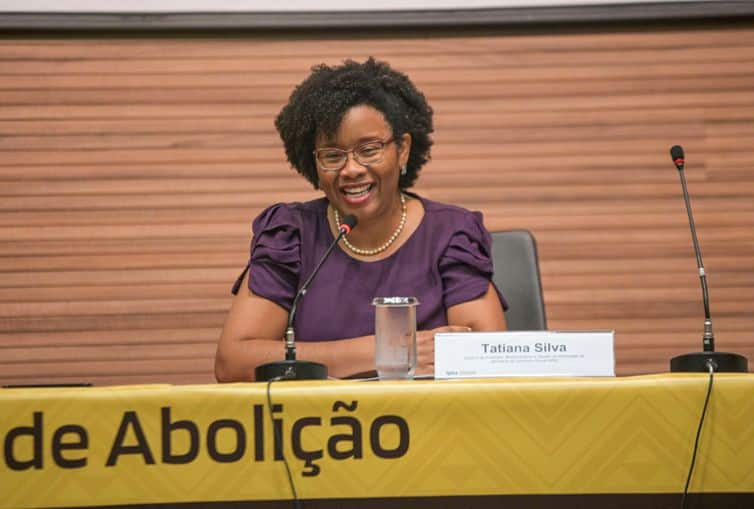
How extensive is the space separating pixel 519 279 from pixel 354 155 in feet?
1.84

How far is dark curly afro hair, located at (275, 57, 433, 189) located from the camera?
7.55 ft

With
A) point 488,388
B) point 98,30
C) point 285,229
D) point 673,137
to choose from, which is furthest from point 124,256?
point 488,388

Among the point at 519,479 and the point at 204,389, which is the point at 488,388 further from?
the point at 204,389

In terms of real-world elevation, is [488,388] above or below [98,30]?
below

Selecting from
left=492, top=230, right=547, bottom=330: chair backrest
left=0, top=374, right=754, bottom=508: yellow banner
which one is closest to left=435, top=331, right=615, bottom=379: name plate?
left=0, top=374, right=754, bottom=508: yellow banner

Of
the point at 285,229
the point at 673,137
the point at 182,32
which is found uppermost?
the point at 182,32

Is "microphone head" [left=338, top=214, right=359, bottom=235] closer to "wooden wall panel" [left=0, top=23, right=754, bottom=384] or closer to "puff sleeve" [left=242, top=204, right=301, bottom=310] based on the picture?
"puff sleeve" [left=242, top=204, right=301, bottom=310]

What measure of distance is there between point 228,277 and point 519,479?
2050mm

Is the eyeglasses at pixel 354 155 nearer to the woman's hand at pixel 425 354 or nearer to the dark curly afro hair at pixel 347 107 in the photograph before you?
the dark curly afro hair at pixel 347 107

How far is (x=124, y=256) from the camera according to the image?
125 inches

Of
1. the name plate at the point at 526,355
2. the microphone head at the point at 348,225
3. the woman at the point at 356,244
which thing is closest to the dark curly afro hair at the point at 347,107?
the woman at the point at 356,244

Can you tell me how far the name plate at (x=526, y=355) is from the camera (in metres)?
1.45

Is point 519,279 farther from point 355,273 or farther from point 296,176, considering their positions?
point 296,176

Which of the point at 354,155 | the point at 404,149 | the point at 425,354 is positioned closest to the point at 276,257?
the point at 354,155
